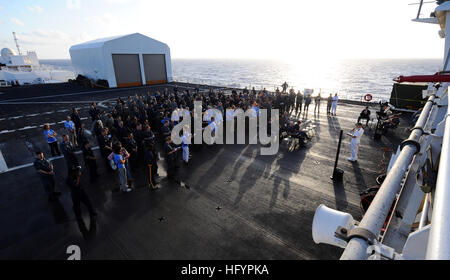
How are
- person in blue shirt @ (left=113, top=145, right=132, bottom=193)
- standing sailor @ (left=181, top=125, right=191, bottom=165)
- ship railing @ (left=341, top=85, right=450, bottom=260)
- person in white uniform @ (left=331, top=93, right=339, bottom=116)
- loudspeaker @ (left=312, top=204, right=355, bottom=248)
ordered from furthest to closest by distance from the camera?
person in white uniform @ (left=331, top=93, right=339, bottom=116) → standing sailor @ (left=181, top=125, right=191, bottom=165) → person in blue shirt @ (left=113, top=145, right=132, bottom=193) → loudspeaker @ (left=312, top=204, right=355, bottom=248) → ship railing @ (left=341, top=85, right=450, bottom=260)

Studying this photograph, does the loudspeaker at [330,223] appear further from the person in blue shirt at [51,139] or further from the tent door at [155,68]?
the tent door at [155,68]

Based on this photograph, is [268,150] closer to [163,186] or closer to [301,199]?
[301,199]

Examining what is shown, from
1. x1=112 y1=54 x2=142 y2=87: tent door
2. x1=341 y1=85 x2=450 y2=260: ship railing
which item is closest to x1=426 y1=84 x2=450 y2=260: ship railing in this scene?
x1=341 y1=85 x2=450 y2=260: ship railing

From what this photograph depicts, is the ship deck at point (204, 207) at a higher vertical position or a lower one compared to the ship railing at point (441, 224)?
lower

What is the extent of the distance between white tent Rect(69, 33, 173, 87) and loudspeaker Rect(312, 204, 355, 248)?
130 ft

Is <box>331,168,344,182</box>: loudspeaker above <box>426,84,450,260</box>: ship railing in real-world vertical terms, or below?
below

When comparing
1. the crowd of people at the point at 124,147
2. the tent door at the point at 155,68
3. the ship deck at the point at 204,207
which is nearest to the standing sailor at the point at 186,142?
the crowd of people at the point at 124,147

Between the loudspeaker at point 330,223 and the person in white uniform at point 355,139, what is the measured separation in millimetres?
9019

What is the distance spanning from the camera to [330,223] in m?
2.42

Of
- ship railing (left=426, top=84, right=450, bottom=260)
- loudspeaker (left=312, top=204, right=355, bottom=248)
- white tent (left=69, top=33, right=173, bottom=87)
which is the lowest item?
loudspeaker (left=312, top=204, right=355, bottom=248)

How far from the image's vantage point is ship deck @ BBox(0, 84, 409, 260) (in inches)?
240

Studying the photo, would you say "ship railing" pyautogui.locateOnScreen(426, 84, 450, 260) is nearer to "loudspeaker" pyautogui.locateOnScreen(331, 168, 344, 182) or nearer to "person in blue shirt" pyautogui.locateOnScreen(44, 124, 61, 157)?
"loudspeaker" pyautogui.locateOnScreen(331, 168, 344, 182)

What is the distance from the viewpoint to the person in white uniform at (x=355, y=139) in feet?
34.6
